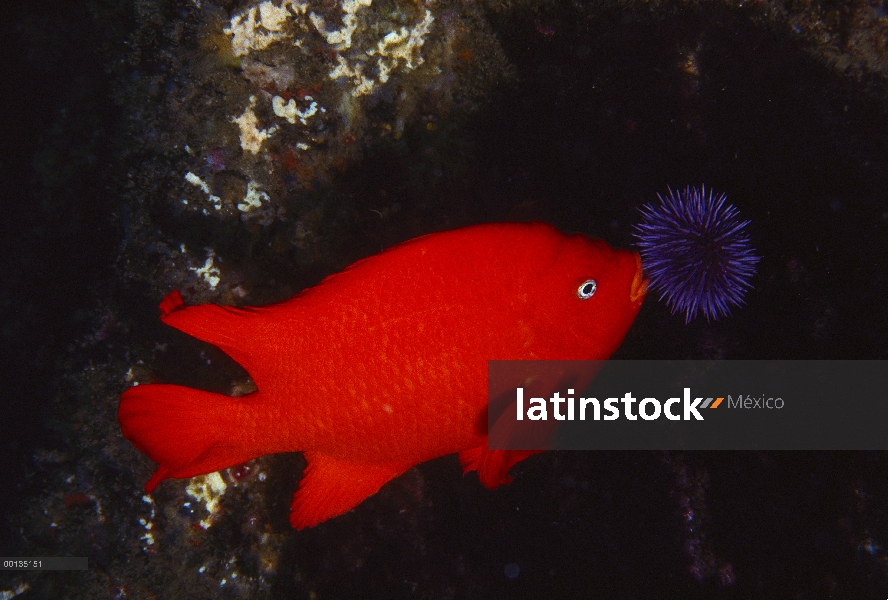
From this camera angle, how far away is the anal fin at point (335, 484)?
2.14m

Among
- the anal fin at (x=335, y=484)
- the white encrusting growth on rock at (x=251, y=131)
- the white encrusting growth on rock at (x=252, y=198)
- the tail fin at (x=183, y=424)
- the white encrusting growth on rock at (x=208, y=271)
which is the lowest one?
the anal fin at (x=335, y=484)

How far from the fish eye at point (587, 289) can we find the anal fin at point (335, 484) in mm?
1231

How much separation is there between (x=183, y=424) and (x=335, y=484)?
812 millimetres

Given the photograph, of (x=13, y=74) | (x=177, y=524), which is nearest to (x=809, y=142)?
(x=177, y=524)

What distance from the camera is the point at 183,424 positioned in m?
2.02

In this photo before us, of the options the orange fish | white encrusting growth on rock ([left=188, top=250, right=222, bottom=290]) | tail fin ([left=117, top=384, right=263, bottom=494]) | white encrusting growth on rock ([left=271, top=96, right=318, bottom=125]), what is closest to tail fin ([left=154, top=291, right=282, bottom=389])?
the orange fish

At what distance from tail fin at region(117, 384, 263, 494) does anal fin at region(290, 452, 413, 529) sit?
36cm

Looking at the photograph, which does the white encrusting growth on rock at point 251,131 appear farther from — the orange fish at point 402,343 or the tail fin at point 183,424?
the tail fin at point 183,424

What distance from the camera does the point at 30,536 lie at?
11.4ft

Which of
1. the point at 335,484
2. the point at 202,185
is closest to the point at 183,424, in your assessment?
the point at 335,484

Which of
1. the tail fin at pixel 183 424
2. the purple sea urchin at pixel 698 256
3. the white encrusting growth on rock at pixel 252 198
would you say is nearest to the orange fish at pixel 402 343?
the tail fin at pixel 183 424

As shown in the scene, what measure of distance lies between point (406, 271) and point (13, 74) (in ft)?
19.8

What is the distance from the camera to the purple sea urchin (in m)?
2.09

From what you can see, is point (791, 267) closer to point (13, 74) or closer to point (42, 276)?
point (42, 276)
